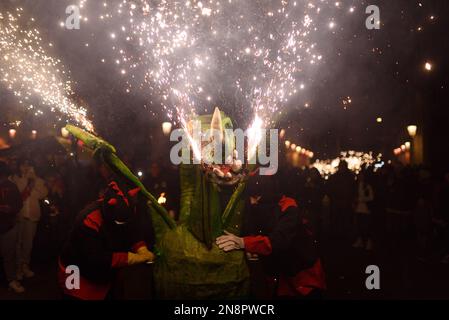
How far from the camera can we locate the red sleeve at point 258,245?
12.1 ft

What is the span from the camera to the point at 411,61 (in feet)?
63.5

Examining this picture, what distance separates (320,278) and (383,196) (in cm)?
796

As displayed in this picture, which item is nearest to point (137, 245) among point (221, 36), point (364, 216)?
point (221, 36)

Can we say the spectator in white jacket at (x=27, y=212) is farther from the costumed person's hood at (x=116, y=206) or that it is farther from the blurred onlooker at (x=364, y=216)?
the blurred onlooker at (x=364, y=216)

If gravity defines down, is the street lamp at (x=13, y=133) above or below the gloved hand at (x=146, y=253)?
above

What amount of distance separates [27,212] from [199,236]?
5431 millimetres

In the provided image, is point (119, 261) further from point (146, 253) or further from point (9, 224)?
point (9, 224)

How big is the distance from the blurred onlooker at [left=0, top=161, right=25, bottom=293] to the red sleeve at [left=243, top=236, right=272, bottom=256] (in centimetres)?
484

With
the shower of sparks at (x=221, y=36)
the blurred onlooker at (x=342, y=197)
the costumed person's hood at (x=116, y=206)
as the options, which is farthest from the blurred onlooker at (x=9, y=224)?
the blurred onlooker at (x=342, y=197)

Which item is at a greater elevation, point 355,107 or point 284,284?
point 355,107

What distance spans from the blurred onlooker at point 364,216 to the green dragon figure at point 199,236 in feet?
26.6

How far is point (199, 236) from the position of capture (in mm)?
3637
